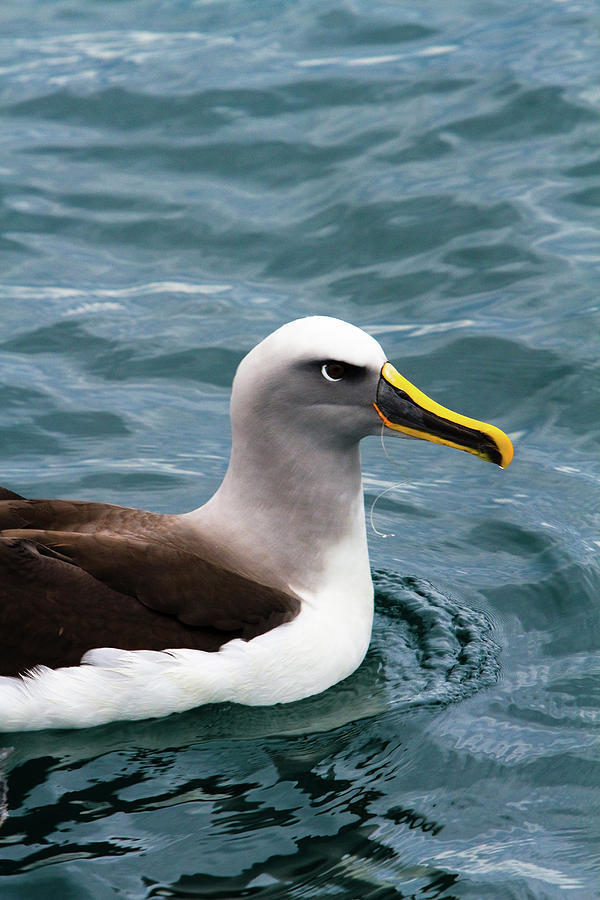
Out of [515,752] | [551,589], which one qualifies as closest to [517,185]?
[551,589]

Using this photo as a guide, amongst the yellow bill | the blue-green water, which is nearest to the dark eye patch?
the yellow bill

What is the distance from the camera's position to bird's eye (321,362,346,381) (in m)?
5.74

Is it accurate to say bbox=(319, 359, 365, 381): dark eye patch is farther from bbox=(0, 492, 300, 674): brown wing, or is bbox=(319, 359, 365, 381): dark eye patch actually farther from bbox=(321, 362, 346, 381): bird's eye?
bbox=(0, 492, 300, 674): brown wing

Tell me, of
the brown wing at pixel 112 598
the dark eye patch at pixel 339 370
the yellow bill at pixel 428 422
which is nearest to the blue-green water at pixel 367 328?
the brown wing at pixel 112 598

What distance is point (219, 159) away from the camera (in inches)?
458

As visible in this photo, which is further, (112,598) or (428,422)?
(428,422)

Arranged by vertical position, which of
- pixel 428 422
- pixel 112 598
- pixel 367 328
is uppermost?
pixel 367 328

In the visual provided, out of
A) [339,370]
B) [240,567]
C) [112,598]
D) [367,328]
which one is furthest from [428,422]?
[367,328]

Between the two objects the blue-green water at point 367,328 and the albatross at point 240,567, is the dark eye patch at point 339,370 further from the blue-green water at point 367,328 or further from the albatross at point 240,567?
the blue-green water at point 367,328

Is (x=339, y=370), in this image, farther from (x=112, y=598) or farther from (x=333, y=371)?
(x=112, y=598)

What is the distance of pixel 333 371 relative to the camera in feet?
18.9

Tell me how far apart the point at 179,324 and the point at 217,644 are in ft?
14.2

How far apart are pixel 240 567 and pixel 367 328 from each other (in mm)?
3840

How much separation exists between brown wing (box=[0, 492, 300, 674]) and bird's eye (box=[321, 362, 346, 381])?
0.88 m
